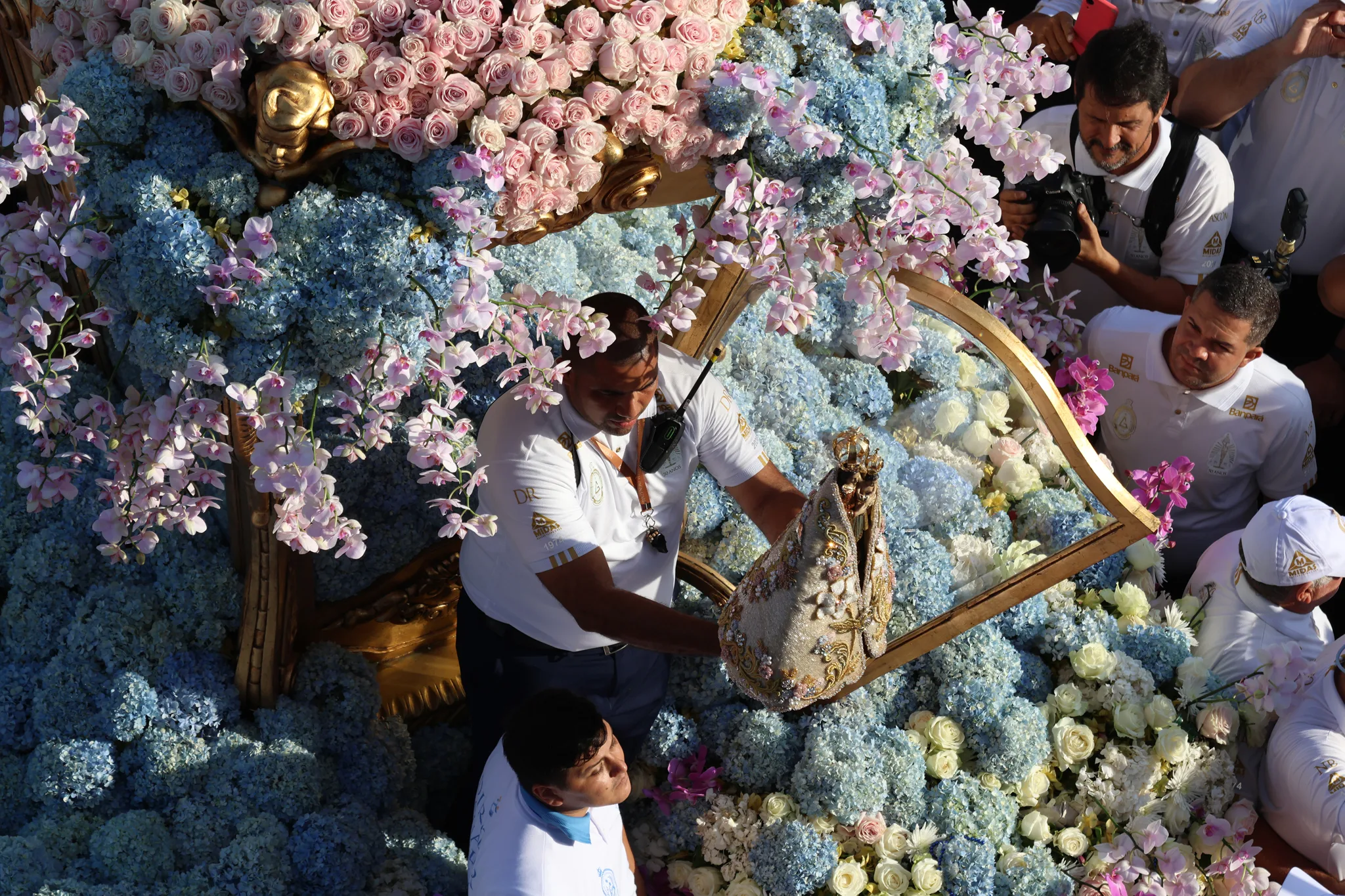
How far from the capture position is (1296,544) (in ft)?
10.0

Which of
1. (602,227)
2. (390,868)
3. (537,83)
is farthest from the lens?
(602,227)

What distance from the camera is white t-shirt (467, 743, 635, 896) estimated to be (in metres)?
2.34

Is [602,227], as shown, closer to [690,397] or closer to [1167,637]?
[690,397]

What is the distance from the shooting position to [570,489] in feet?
8.31

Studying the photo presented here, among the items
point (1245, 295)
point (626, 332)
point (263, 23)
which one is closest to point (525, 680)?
point (626, 332)

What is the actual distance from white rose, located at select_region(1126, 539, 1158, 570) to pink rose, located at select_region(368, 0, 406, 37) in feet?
7.95

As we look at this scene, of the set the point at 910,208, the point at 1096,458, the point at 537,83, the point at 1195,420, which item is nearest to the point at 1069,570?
the point at 1096,458

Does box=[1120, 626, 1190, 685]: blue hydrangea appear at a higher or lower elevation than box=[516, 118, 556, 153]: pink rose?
lower

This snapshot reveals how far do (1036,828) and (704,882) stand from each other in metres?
0.82

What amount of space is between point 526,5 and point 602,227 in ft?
5.42

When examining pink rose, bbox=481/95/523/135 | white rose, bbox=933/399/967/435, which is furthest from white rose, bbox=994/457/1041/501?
pink rose, bbox=481/95/523/135

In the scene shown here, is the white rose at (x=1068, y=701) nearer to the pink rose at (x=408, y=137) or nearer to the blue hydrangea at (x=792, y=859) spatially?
the blue hydrangea at (x=792, y=859)

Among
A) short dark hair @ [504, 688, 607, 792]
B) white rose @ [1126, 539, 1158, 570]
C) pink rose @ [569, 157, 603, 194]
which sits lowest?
white rose @ [1126, 539, 1158, 570]

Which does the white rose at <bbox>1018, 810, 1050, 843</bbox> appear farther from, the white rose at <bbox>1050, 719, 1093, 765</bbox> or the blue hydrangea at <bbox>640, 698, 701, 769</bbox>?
the blue hydrangea at <bbox>640, 698, 701, 769</bbox>
